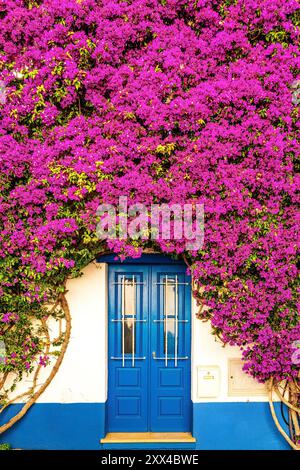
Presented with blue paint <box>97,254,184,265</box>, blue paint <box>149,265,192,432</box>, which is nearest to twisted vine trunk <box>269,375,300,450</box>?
blue paint <box>149,265,192,432</box>

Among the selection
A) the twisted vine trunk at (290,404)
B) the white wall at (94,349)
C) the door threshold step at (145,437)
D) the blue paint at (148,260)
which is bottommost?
the door threshold step at (145,437)

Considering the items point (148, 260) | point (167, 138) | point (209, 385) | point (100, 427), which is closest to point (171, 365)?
point (209, 385)

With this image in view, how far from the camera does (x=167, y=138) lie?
16.9 feet

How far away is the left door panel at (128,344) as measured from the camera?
5.80 metres

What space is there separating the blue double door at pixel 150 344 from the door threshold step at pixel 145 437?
11 centimetres

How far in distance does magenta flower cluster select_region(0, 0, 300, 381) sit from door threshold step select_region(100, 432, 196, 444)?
4.84 ft

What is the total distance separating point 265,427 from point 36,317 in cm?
320

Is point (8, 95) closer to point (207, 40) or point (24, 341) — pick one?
point (207, 40)

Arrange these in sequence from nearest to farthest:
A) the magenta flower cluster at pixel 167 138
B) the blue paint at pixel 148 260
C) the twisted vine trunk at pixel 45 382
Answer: the magenta flower cluster at pixel 167 138
the twisted vine trunk at pixel 45 382
the blue paint at pixel 148 260

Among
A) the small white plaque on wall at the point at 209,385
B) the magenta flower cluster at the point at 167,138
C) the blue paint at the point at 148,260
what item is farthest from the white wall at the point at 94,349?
the magenta flower cluster at the point at 167,138

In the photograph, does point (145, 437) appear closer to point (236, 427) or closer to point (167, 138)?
point (236, 427)

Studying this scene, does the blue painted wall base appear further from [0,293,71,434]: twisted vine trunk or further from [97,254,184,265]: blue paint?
[97,254,184,265]: blue paint

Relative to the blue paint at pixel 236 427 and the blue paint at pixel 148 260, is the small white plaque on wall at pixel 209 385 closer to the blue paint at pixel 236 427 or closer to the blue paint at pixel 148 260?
the blue paint at pixel 236 427

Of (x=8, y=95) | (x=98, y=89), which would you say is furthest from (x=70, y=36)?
(x=8, y=95)
